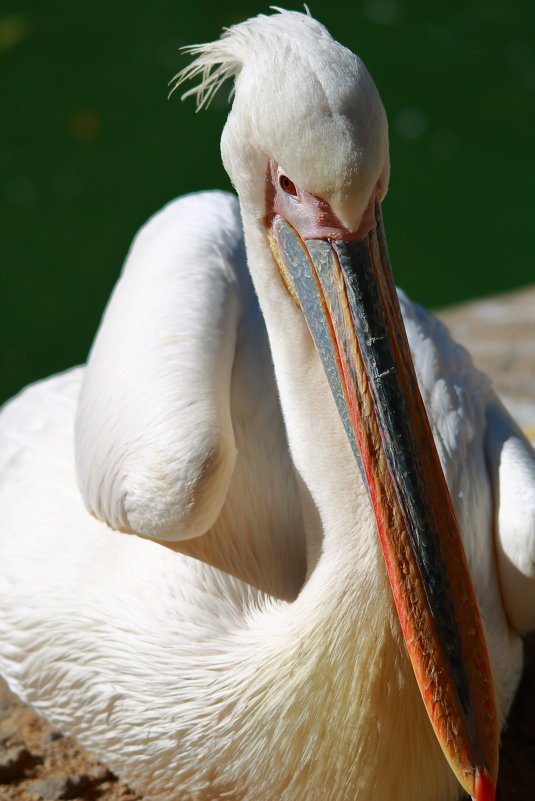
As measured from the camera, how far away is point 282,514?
7.23ft

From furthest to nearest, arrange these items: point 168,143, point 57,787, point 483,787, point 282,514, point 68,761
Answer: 1. point 168,143
2. point 68,761
3. point 57,787
4. point 282,514
5. point 483,787

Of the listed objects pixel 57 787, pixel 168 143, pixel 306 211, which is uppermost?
pixel 168 143

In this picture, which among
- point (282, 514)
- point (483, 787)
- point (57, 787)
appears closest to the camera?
point (483, 787)

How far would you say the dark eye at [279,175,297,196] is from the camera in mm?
1796

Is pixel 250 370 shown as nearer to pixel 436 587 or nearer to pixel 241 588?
pixel 241 588

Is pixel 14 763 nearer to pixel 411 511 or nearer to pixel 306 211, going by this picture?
pixel 411 511

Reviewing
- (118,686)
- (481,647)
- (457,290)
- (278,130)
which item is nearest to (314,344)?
(278,130)

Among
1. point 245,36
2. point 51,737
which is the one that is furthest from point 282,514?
point 245,36

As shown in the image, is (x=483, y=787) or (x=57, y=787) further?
(x=57, y=787)

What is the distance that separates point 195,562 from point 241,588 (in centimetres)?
11

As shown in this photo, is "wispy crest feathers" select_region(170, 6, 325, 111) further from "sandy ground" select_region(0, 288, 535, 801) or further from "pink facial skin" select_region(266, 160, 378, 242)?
"sandy ground" select_region(0, 288, 535, 801)

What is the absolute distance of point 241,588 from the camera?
215 centimetres

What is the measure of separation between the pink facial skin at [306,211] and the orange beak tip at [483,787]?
89 centimetres

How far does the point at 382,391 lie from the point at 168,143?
20.3 feet
